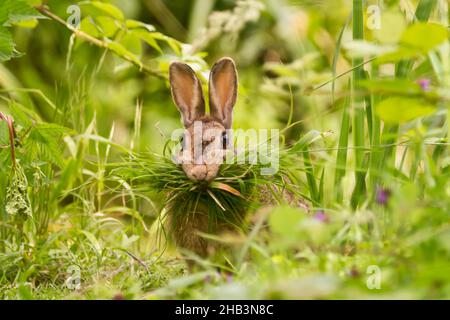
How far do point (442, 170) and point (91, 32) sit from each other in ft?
5.88

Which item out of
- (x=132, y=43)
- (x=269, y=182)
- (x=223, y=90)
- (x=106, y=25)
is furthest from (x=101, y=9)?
(x=269, y=182)

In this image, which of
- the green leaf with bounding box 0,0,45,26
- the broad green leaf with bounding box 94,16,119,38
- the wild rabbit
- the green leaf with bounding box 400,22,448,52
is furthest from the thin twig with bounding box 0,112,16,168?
the green leaf with bounding box 400,22,448,52

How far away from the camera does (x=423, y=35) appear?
1.59m

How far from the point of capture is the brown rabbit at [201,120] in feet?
8.81

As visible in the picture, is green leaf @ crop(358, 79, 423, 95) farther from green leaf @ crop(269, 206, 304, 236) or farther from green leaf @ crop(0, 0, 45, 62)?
green leaf @ crop(0, 0, 45, 62)

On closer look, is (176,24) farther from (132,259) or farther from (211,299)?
(211,299)

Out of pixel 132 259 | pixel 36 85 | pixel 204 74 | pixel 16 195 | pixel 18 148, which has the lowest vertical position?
pixel 132 259

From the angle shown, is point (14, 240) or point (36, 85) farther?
point (36, 85)

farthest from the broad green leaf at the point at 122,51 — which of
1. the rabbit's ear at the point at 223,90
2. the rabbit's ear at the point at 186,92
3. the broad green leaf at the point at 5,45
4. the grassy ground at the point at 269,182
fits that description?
the broad green leaf at the point at 5,45

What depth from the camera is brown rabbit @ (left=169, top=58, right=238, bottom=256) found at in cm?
269

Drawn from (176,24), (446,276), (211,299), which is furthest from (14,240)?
(176,24)

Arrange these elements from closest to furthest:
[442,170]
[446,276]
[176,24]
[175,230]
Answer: [446,276], [442,170], [175,230], [176,24]

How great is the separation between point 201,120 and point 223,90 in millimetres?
148

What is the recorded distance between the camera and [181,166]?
8.82 feet
